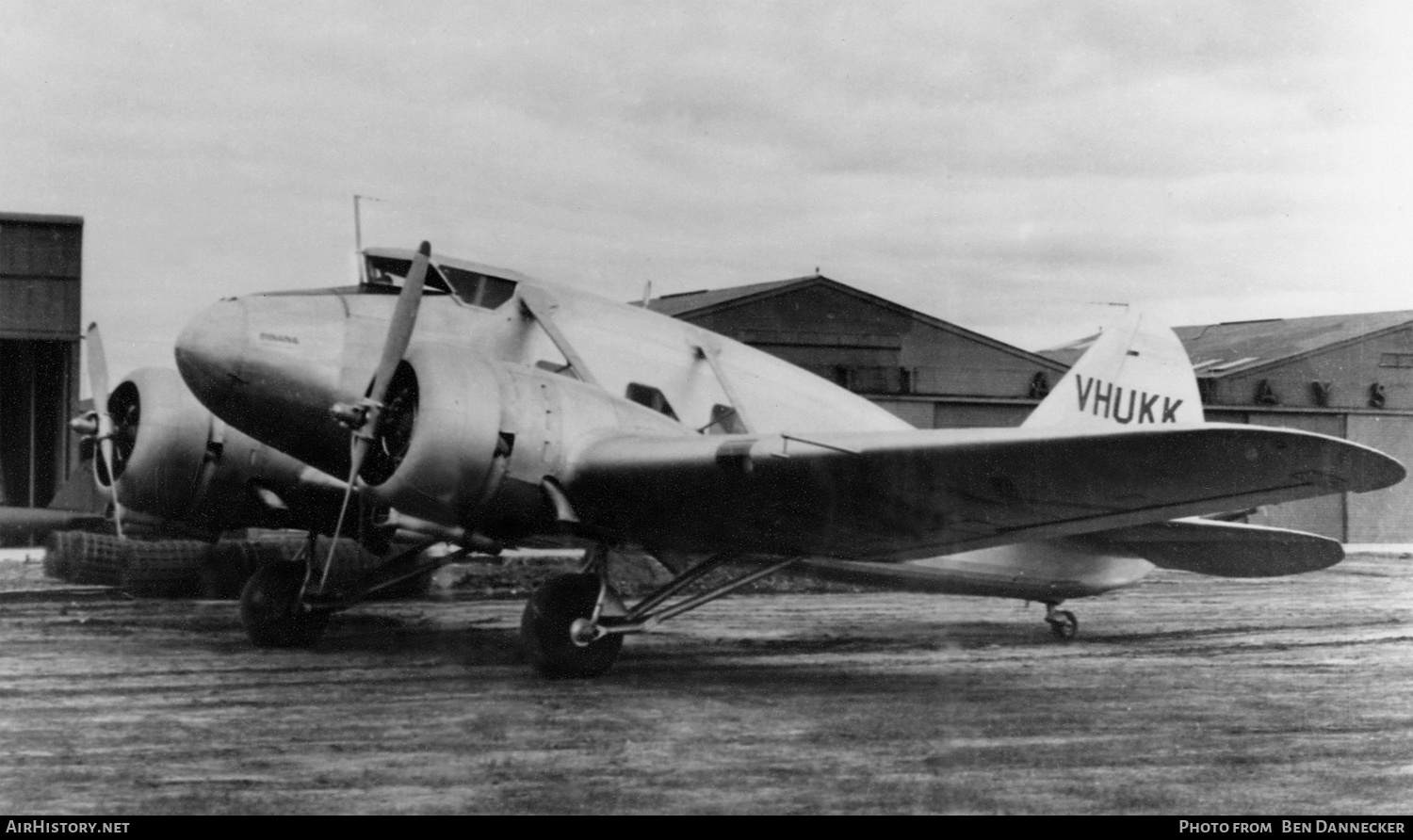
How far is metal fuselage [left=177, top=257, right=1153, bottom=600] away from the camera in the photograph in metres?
7.91

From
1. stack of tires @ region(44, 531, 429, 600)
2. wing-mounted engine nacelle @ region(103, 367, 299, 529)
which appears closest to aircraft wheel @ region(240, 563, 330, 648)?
wing-mounted engine nacelle @ region(103, 367, 299, 529)

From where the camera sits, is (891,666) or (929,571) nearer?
(891,666)

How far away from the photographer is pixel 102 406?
10086mm

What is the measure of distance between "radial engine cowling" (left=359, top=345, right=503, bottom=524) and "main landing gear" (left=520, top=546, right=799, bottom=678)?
2.95ft

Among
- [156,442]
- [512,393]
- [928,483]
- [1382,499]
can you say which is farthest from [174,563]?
[1382,499]

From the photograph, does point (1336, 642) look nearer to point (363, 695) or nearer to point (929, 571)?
point (929, 571)

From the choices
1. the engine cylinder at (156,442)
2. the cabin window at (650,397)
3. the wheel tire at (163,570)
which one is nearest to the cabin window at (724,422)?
the cabin window at (650,397)

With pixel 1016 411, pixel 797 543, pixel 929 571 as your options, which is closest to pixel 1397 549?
pixel 1016 411

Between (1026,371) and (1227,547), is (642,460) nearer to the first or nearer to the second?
(1227,547)

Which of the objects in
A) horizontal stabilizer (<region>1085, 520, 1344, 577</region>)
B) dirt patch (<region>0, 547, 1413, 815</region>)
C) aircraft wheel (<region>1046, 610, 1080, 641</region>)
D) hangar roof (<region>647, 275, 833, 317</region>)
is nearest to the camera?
dirt patch (<region>0, 547, 1413, 815</region>)

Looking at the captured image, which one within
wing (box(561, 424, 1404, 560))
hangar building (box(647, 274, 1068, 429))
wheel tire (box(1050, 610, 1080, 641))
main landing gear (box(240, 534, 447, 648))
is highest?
hangar building (box(647, 274, 1068, 429))

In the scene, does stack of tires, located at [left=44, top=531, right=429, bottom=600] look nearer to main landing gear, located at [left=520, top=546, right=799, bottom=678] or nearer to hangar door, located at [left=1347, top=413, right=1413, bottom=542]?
main landing gear, located at [left=520, top=546, right=799, bottom=678]
